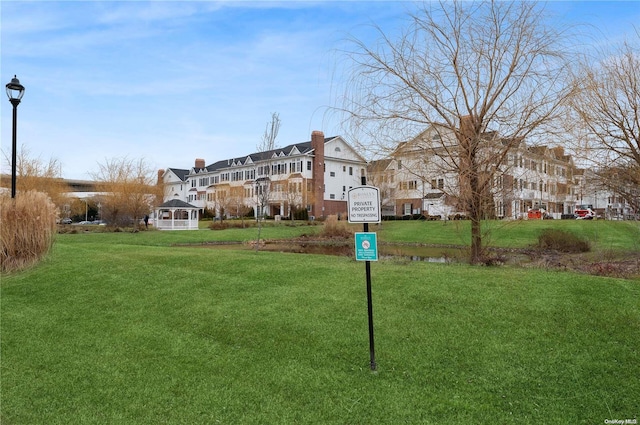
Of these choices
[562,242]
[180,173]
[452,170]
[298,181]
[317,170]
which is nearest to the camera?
[452,170]

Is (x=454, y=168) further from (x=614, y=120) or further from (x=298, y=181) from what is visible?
(x=298, y=181)

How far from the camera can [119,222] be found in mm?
35219

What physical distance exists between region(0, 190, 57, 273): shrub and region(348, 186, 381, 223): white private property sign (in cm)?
899

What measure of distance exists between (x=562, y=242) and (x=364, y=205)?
54.9 feet

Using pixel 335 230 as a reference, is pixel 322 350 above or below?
below

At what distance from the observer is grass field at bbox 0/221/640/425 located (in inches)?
152

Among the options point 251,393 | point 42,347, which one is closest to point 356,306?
point 251,393

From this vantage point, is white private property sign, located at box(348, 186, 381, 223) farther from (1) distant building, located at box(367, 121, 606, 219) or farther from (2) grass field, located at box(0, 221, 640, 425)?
(1) distant building, located at box(367, 121, 606, 219)

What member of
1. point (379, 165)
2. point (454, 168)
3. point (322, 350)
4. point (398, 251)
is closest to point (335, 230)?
point (398, 251)

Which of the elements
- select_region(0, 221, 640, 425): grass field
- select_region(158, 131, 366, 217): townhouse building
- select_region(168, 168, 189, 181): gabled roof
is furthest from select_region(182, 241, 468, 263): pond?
select_region(168, 168, 189, 181): gabled roof

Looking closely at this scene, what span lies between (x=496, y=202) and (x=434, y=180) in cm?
143

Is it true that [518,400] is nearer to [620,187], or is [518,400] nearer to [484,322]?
[484,322]

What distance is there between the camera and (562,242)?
18.3 metres

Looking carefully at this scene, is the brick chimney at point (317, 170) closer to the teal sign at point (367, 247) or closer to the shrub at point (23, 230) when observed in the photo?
the shrub at point (23, 230)
